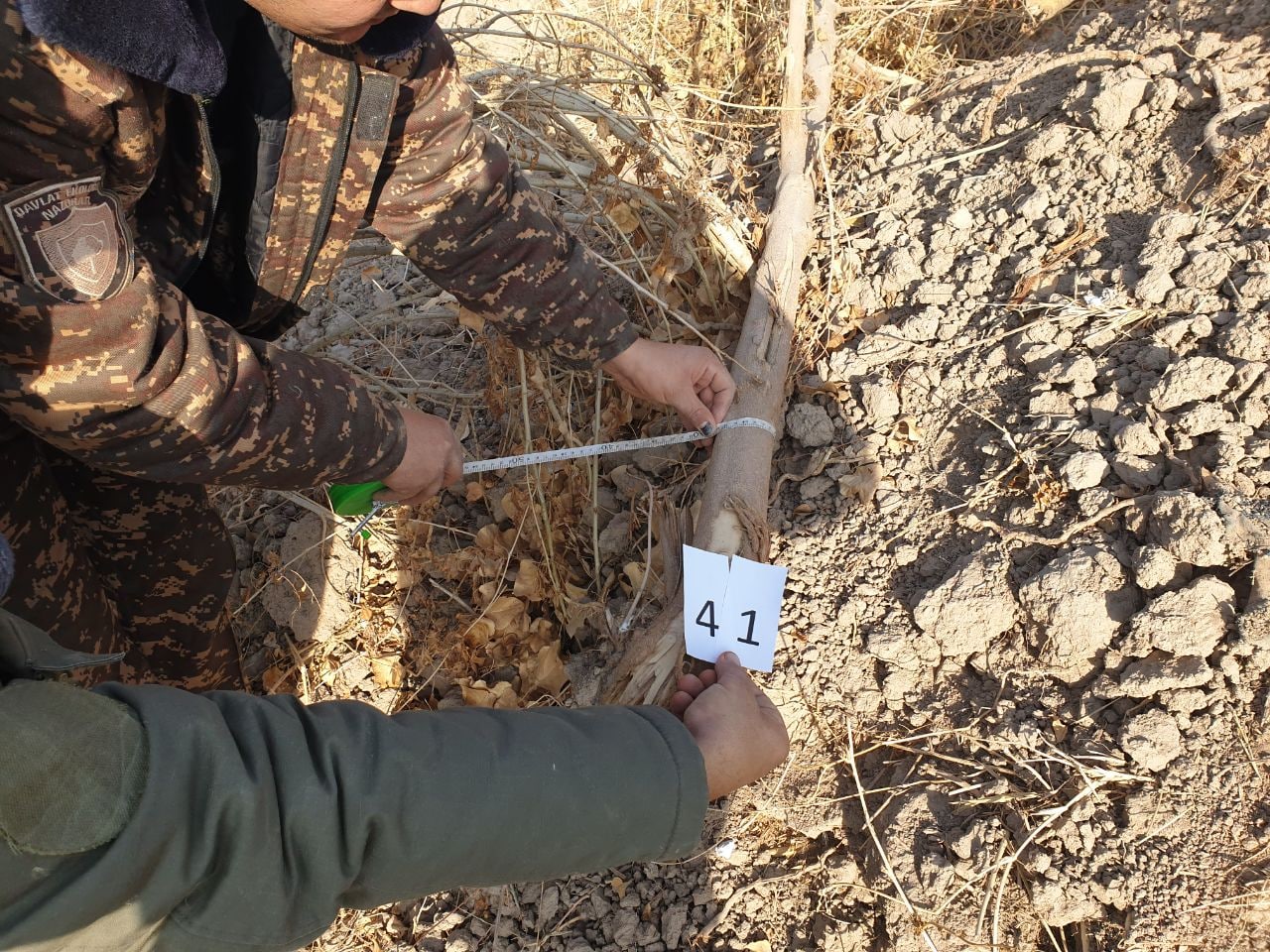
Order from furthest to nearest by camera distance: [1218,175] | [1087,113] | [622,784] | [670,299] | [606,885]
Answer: [670,299] < [1087,113] < [1218,175] < [606,885] < [622,784]

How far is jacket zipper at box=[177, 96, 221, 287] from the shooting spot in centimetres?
176

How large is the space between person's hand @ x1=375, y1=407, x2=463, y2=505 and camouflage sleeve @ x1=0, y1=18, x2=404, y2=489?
0.24m

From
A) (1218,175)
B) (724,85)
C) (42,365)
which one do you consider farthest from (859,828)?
(724,85)

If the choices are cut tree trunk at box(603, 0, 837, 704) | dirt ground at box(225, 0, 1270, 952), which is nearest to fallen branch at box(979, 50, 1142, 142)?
dirt ground at box(225, 0, 1270, 952)

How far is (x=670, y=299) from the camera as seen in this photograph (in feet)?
10.0

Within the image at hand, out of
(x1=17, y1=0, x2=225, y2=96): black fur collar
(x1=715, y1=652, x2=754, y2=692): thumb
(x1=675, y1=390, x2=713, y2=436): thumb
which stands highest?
(x1=17, y1=0, x2=225, y2=96): black fur collar

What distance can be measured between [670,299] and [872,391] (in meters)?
0.82

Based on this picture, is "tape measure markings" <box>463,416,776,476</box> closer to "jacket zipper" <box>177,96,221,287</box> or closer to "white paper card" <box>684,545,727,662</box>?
"white paper card" <box>684,545,727,662</box>

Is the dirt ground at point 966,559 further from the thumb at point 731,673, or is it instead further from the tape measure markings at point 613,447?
the thumb at point 731,673

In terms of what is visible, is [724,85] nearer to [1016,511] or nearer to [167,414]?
[1016,511]

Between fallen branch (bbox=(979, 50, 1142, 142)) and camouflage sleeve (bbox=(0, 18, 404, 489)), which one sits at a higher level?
fallen branch (bbox=(979, 50, 1142, 142))

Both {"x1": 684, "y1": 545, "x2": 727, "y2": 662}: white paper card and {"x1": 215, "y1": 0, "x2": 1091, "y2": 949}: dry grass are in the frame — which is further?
{"x1": 215, "y1": 0, "x2": 1091, "y2": 949}: dry grass

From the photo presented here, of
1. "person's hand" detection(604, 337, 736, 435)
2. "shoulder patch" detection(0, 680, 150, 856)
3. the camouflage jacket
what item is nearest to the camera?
"shoulder patch" detection(0, 680, 150, 856)

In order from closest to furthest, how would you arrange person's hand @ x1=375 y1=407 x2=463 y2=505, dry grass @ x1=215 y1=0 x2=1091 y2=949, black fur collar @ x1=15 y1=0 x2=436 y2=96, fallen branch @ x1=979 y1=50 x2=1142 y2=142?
black fur collar @ x1=15 y1=0 x2=436 y2=96 < person's hand @ x1=375 y1=407 x2=463 y2=505 < dry grass @ x1=215 y1=0 x2=1091 y2=949 < fallen branch @ x1=979 y1=50 x2=1142 y2=142
